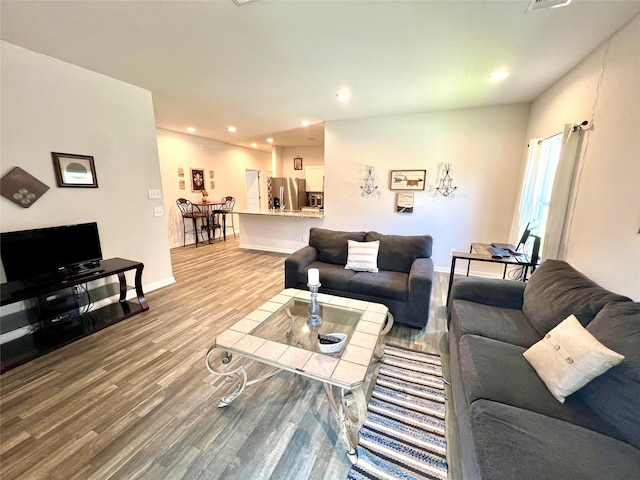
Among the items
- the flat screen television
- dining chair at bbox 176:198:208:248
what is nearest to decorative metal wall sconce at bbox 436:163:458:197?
the flat screen television

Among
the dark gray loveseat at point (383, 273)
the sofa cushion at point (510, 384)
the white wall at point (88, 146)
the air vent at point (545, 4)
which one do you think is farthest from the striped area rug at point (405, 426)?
the white wall at point (88, 146)

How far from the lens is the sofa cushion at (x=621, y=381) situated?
1.02 m

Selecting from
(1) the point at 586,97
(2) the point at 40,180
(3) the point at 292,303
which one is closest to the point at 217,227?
(2) the point at 40,180

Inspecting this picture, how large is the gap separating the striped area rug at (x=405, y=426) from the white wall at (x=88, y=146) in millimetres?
3282

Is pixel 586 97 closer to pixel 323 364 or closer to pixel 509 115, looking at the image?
pixel 509 115

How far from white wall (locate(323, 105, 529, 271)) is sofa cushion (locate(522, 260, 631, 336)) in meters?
2.18

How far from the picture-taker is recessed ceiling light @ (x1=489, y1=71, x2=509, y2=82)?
8.67 feet

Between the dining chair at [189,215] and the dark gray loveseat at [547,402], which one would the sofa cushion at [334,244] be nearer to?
the dark gray loveseat at [547,402]

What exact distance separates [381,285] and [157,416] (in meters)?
2.04

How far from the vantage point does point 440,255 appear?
4379mm

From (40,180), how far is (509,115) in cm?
571

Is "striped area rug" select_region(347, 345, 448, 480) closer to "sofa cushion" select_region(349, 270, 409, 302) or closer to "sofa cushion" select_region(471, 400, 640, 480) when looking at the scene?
"sofa cushion" select_region(471, 400, 640, 480)

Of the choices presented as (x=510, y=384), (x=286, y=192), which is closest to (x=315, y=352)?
(x=510, y=384)

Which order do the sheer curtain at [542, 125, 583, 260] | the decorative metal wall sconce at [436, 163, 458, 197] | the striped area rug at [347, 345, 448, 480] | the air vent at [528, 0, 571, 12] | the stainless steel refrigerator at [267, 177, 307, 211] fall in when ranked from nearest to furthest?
1. the striped area rug at [347, 345, 448, 480]
2. the air vent at [528, 0, 571, 12]
3. the sheer curtain at [542, 125, 583, 260]
4. the decorative metal wall sconce at [436, 163, 458, 197]
5. the stainless steel refrigerator at [267, 177, 307, 211]
